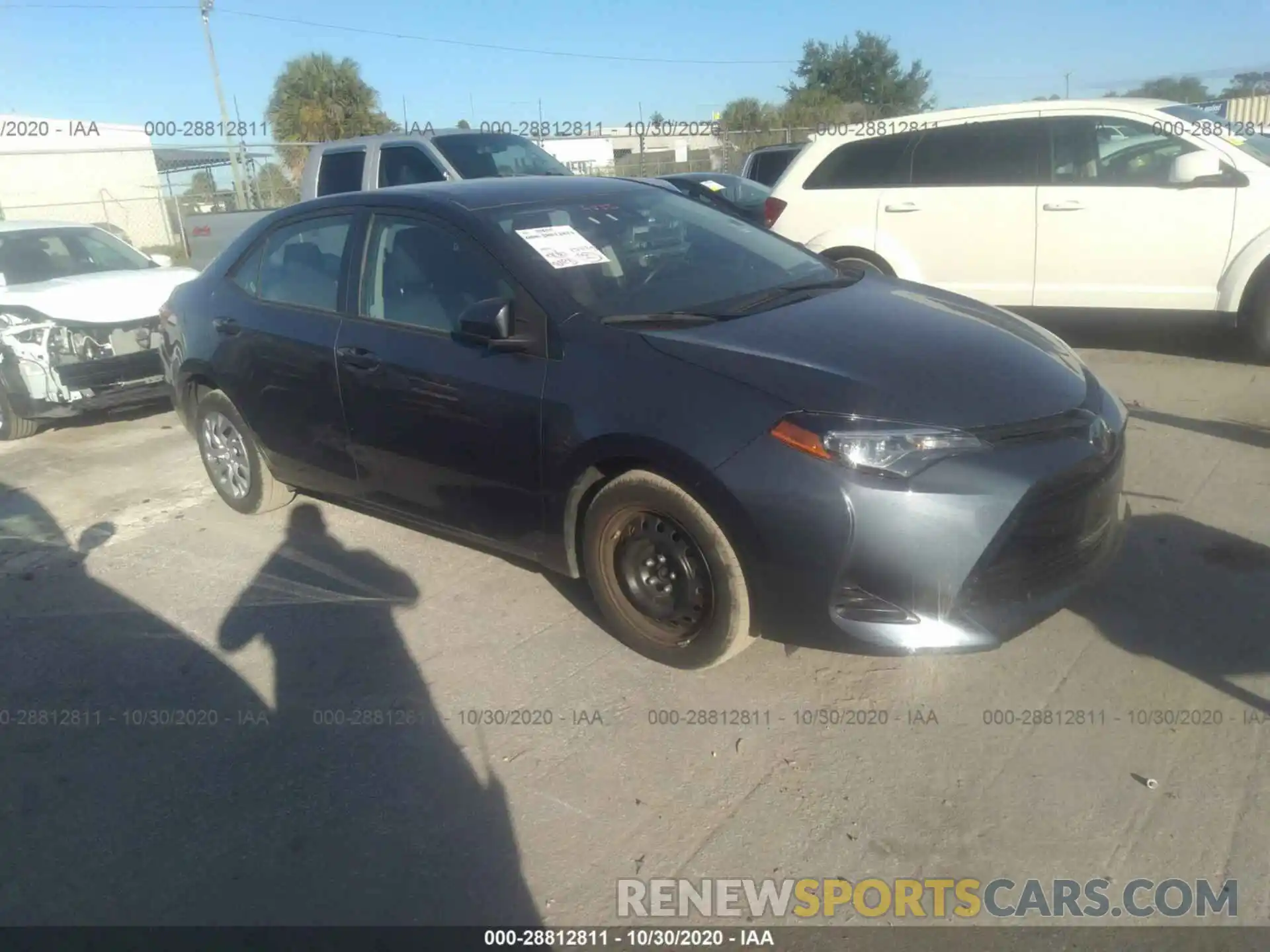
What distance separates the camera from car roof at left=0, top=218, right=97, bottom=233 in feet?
27.6

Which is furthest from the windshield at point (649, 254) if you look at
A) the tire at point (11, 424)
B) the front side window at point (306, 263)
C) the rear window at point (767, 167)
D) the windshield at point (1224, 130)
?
the rear window at point (767, 167)

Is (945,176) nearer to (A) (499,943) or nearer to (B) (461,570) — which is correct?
(B) (461,570)

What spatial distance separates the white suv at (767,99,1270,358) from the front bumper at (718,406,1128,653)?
4.49 meters

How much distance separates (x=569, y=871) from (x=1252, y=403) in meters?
5.32

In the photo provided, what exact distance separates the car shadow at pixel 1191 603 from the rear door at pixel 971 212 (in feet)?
11.7

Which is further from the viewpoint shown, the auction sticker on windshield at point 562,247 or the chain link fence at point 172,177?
the chain link fence at point 172,177

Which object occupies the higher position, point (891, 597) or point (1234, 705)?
point (891, 597)

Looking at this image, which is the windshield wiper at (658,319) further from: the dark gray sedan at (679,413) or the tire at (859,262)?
the tire at (859,262)

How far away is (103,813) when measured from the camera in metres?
3.12

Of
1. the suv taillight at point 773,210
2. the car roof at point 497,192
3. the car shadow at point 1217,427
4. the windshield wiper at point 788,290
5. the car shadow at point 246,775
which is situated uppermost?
the car roof at point 497,192

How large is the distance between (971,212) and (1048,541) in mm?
5082

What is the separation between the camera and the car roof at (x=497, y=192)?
4.20m

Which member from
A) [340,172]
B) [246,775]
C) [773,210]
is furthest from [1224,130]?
[340,172]

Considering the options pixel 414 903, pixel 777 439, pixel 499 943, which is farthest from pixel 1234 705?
pixel 414 903
